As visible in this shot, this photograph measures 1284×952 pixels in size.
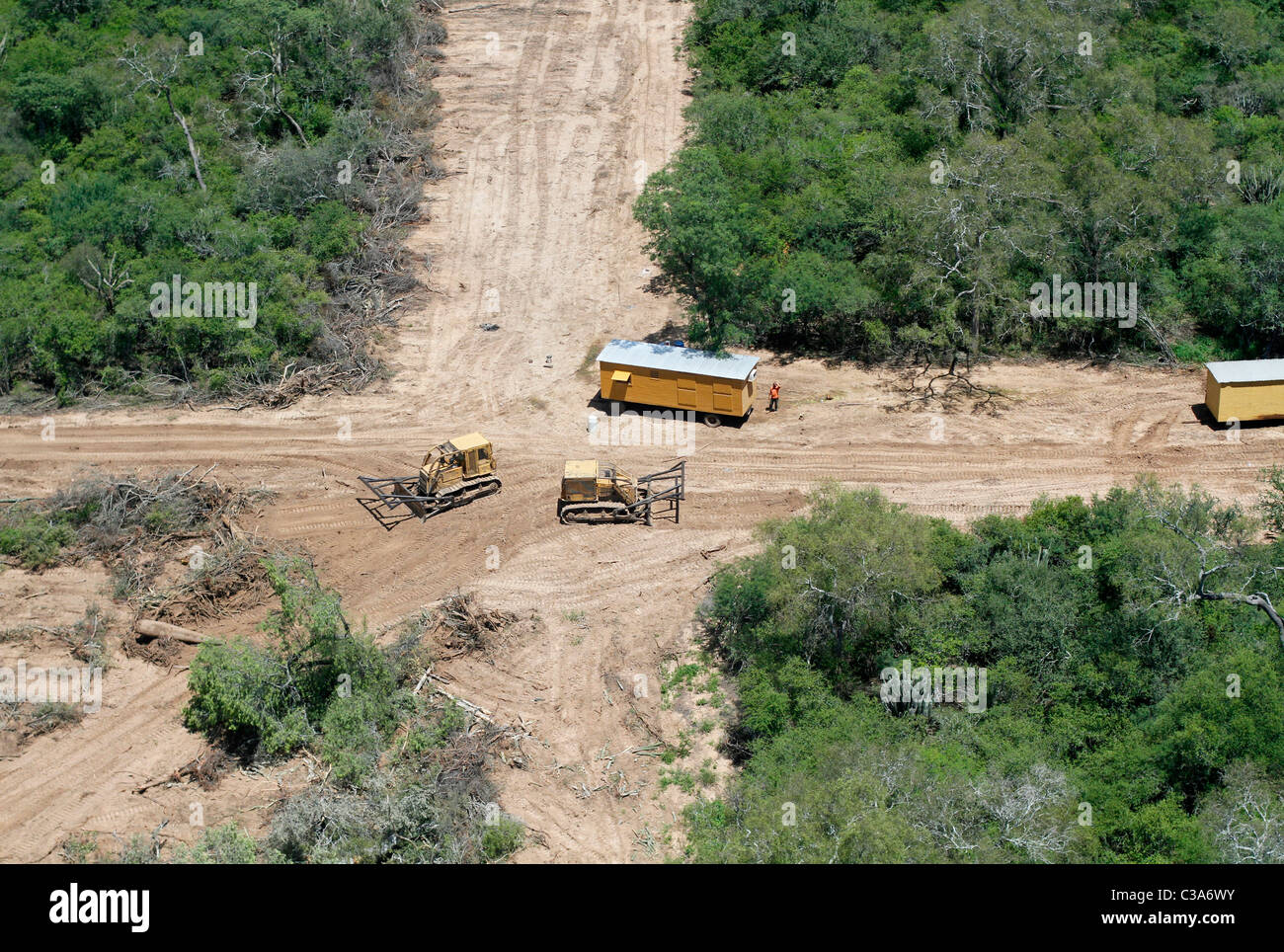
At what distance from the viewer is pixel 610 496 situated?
3372 centimetres

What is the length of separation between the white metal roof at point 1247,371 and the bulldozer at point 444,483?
21.2 m

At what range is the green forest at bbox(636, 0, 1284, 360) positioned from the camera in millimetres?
38781

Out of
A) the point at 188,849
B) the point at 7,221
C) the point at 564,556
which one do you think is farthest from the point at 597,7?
the point at 188,849

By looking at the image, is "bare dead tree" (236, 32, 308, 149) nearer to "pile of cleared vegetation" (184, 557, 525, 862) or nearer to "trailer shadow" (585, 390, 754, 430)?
"trailer shadow" (585, 390, 754, 430)

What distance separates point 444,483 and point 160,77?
28.3 m

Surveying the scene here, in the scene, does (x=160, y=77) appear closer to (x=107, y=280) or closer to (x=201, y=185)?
(x=201, y=185)

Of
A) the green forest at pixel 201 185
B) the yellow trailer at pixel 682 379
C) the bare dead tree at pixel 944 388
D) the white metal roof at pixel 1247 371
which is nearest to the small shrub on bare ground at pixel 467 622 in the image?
the yellow trailer at pixel 682 379

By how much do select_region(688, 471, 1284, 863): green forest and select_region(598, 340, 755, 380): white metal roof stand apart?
853 cm

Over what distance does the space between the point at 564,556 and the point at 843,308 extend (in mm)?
13203

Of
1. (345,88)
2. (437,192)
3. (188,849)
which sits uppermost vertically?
(345,88)

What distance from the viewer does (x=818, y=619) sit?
A: 26.6m

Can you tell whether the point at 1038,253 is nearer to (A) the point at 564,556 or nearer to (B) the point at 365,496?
(A) the point at 564,556

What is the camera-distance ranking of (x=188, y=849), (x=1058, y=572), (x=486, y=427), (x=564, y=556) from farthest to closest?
(x=486, y=427)
(x=564, y=556)
(x=1058, y=572)
(x=188, y=849)

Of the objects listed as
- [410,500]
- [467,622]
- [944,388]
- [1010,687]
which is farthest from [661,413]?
[1010,687]
